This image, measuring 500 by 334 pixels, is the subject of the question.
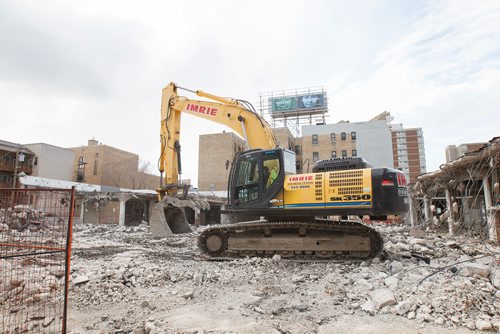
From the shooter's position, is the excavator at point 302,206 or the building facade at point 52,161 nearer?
the excavator at point 302,206

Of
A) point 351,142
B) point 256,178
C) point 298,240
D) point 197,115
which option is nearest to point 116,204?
point 351,142

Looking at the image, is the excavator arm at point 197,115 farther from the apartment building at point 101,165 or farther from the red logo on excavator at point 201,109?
the apartment building at point 101,165

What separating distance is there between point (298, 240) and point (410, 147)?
114 m

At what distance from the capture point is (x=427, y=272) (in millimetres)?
6598

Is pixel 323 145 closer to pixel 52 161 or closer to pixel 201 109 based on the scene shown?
pixel 52 161

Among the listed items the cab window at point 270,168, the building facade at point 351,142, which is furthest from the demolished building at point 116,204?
the building facade at point 351,142

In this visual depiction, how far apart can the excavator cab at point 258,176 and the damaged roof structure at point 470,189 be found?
6476 mm

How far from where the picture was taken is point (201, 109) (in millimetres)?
11938

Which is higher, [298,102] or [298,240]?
[298,102]

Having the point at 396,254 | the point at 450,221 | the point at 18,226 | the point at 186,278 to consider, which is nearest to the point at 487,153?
the point at 396,254

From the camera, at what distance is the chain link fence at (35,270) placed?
14.9 ft

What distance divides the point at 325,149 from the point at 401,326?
4732 cm

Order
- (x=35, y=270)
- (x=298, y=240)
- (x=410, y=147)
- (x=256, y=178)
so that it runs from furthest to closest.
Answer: (x=410, y=147) → (x=256, y=178) → (x=298, y=240) → (x=35, y=270)

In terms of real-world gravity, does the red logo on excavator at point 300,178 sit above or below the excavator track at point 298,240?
above
